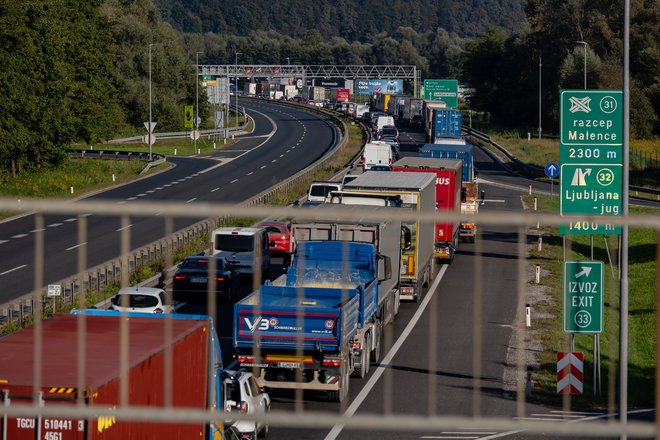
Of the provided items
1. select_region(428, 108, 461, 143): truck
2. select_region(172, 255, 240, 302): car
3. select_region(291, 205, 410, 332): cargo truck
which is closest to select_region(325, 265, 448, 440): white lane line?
select_region(291, 205, 410, 332): cargo truck

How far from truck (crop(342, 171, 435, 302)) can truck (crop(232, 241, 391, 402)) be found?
623 cm

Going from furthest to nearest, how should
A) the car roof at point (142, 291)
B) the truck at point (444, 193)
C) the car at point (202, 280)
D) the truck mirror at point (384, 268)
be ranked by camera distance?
the truck at point (444, 193)
the car at point (202, 280)
the truck mirror at point (384, 268)
the car roof at point (142, 291)

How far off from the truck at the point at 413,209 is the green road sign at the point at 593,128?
7947 millimetres

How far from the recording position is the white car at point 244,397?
16.6 metres

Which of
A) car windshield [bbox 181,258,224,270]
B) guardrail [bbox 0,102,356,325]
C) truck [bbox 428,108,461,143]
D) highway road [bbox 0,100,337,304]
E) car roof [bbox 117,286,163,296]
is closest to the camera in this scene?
car roof [bbox 117,286,163,296]

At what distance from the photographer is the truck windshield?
110 ft

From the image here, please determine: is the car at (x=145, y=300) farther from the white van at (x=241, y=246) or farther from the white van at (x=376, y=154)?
the white van at (x=376, y=154)

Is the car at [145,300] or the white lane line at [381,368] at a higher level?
the car at [145,300]

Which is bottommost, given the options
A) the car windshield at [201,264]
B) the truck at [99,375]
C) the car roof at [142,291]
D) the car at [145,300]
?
the car at [145,300]

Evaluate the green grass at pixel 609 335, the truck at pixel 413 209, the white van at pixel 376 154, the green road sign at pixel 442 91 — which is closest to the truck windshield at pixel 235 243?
the truck at pixel 413 209

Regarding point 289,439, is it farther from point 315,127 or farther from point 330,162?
point 315,127

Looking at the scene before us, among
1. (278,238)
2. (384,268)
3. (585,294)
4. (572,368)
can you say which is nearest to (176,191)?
(278,238)

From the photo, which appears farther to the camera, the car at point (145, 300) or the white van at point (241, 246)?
the white van at point (241, 246)

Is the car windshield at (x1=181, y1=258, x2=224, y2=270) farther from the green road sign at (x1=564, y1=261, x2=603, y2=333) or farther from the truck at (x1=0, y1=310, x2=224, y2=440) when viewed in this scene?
the truck at (x1=0, y1=310, x2=224, y2=440)
